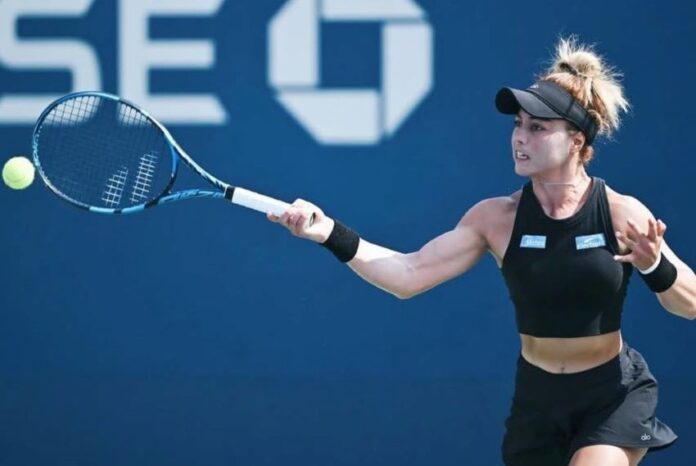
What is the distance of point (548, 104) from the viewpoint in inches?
158

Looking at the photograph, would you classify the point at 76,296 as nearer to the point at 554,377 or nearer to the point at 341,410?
the point at 341,410

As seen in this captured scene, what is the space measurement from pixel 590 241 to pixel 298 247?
5.11 ft

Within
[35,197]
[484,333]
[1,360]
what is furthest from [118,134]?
[484,333]

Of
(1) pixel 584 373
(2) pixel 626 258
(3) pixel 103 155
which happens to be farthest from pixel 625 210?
(3) pixel 103 155

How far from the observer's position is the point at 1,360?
17.6ft

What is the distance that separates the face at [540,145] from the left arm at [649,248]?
0.71ft

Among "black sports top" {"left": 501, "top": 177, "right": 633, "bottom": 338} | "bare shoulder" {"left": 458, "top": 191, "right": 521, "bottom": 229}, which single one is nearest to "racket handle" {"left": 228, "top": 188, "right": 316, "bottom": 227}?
"bare shoulder" {"left": 458, "top": 191, "right": 521, "bottom": 229}

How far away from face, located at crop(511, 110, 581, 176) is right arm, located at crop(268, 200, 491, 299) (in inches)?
7.2

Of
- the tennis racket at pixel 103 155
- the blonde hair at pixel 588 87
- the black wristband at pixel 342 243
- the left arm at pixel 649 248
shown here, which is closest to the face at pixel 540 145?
the blonde hair at pixel 588 87

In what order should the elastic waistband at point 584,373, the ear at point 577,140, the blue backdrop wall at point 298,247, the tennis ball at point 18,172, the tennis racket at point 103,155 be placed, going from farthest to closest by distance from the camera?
the blue backdrop wall at point 298,247
the tennis racket at point 103,155
the tennis ball at point 18,172
the ear at point 577,140
the elastic waistband at point 584,373

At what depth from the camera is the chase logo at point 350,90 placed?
517cm

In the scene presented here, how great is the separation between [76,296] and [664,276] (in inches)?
94.0

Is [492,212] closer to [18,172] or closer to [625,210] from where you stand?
→ [625,210]

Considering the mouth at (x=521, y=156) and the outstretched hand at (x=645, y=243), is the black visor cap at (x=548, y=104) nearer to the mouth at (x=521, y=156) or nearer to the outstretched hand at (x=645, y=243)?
the mouth at (x=521, y=156)
